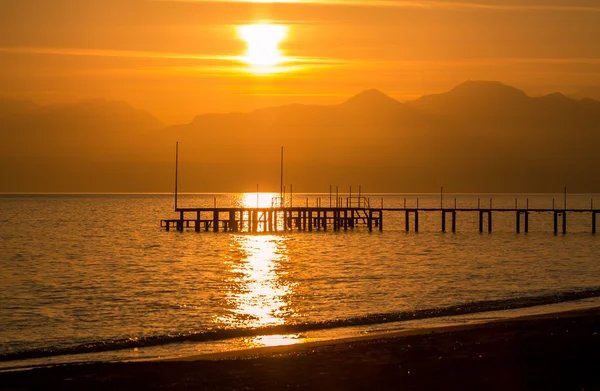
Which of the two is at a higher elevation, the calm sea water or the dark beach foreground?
the dark beach foreground

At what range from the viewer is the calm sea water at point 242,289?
2338 cm

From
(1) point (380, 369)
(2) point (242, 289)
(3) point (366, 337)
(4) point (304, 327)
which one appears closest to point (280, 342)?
(3) point (366, 337)

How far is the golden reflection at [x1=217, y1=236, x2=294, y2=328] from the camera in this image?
88.6ft

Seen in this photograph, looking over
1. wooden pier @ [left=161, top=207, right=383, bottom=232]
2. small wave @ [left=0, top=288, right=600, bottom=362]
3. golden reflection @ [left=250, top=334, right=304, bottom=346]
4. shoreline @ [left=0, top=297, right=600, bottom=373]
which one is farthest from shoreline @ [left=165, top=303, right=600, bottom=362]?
wooden pier @ [left=161, top=207, right=383, bottom=232]

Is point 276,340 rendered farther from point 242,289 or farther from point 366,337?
point 242,289

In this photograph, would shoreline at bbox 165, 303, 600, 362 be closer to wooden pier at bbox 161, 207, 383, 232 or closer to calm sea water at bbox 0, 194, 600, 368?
calm sea water at bbox 0, 194, 600, 368

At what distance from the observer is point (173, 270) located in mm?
48875

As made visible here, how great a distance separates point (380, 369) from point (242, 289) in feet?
74.2

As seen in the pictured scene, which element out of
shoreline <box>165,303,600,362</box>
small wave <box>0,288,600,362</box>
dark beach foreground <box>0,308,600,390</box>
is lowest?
small wave <box>0,288,600,362</box>

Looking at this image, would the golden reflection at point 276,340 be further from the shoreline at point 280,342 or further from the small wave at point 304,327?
the small wave at point 304,327

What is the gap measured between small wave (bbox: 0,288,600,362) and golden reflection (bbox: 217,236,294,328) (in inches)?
50.2

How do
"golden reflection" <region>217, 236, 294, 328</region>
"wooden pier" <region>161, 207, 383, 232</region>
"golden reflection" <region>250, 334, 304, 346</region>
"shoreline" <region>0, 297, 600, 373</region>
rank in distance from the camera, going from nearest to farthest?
1. "shoreline" <region>0, 297, 600, 373</region>
2. "golden reflection" <region>250, 334, 304, 346</region>
3. "golden reflection" <region>217, 236, 294, 328</region>
4. "wooden pier" <region>161, 207, 383, 232</region>

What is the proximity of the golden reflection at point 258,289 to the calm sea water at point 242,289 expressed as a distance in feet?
0.23

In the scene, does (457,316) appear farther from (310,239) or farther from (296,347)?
(310,239)
